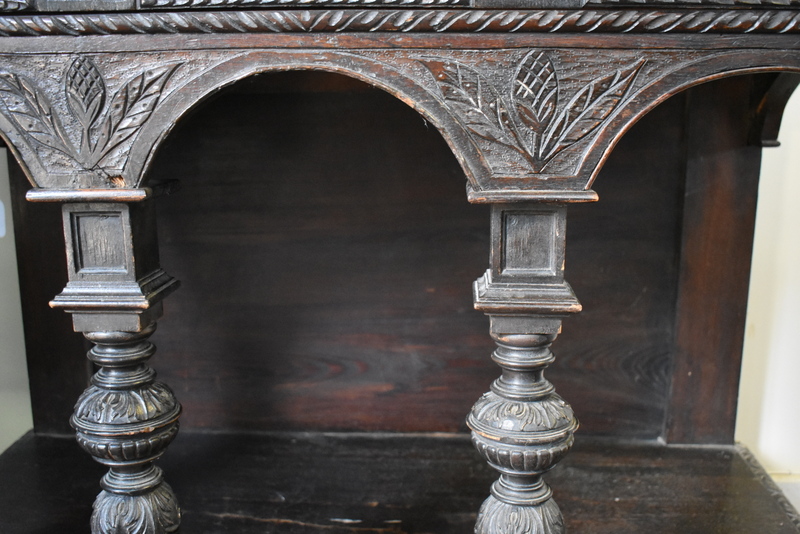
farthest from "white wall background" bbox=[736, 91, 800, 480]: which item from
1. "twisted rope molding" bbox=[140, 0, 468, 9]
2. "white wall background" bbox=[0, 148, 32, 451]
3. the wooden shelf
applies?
"white wall background" bbox=[0, 148, 32, 451]

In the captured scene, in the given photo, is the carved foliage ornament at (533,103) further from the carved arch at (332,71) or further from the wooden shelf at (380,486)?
the wooden shelf at (380,486)

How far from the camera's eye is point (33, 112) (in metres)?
0.95

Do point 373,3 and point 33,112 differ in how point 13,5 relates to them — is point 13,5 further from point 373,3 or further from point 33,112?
point 373,3

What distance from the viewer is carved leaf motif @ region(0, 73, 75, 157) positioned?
947 millimetres

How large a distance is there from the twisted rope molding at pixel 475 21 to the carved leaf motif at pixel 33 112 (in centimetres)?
16

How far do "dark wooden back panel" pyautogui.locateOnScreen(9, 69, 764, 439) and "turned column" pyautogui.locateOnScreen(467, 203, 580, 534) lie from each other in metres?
0.53

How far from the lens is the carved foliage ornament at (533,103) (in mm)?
912

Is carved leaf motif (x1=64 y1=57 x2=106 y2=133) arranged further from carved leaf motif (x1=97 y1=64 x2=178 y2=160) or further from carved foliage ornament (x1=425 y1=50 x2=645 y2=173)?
carved foliage ornament (x1=425 y1=50 x2=645 y2=173)

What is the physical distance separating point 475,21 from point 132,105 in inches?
18.7

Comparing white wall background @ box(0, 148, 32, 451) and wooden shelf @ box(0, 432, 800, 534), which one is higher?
white wall background @ box(0, 148, 32, 451)

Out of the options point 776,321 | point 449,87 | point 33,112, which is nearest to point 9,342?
point 33,112

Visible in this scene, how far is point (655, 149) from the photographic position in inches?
58.3

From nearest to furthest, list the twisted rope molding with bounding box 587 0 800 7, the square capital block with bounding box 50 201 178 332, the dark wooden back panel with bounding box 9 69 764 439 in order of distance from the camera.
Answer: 1. the twisted rope molding with bounding box 587 0 800 7
2. the square capital block with bounding box 50 201 178 332
3. the dark wooden back panel with bounding box 9 69 764 439

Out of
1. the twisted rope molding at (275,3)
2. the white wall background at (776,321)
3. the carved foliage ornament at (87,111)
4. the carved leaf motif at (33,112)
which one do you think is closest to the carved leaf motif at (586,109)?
the twisted rope molding at (275,3)
